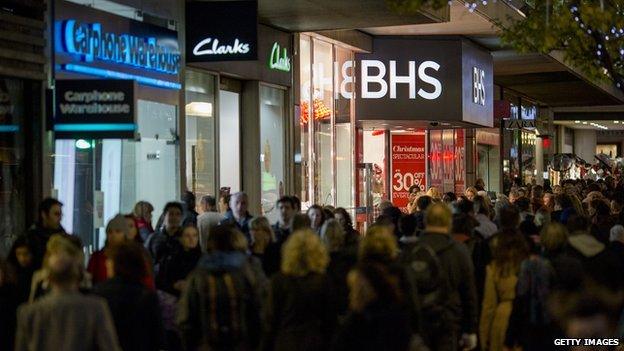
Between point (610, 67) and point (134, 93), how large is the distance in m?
9.17

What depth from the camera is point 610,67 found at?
19.6 metres

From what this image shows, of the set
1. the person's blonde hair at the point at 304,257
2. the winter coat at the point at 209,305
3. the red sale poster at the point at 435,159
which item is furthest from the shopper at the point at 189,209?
the red sale poster at the point at 435,159

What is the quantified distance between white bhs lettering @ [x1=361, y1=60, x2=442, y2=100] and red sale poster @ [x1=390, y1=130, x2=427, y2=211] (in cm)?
567

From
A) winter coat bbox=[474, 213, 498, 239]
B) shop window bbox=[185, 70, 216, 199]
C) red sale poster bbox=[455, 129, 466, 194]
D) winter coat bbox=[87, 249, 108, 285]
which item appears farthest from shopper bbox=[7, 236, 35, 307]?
red sale poster bbox=[455, 129, 466, 194]

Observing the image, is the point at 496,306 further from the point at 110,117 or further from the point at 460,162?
the point at 460,162

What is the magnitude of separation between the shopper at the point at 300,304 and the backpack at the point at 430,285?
4.01 ft

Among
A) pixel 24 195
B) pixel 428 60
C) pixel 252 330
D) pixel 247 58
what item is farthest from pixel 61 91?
pixel 428 60

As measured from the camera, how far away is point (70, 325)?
704 cm

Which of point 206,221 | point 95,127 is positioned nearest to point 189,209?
point 206,221

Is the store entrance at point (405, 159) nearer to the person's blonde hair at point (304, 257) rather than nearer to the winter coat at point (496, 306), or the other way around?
the winter coat at point (496, 306)

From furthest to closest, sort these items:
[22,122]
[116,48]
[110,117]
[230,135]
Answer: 1. [230,135]
2. [116,48]
3. [22,122]
4. [110,117]

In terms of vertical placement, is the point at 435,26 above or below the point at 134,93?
above

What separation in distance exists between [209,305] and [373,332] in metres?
1.79

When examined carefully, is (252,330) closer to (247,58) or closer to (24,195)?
(24,195)
